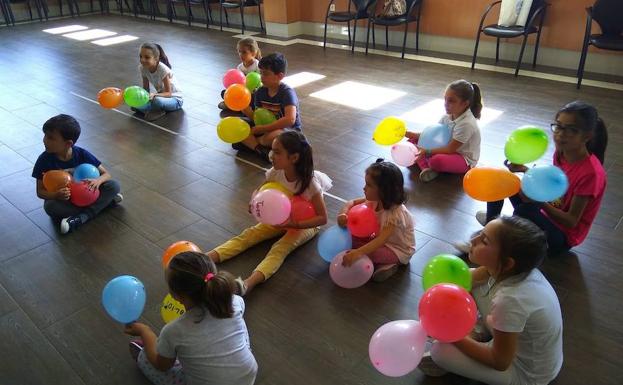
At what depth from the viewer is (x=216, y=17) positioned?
26.8 feet

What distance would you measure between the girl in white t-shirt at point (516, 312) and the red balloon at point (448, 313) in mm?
64

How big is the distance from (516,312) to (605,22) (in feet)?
13.8

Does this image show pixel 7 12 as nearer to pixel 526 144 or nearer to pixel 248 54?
pixel 248 54

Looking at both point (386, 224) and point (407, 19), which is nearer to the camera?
point (386, 224)

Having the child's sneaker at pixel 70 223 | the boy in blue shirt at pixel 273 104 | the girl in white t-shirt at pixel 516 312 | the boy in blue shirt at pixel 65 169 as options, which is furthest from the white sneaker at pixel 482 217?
the child's sneaker at pixel 70 223

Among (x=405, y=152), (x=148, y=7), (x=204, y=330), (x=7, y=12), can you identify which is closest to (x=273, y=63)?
(x=405, y=152)

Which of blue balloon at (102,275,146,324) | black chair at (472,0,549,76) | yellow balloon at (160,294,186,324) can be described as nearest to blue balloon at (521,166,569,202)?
yellow balloon at (160,294,186,324)

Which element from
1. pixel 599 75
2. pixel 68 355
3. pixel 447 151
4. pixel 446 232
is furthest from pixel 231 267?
pixel 599 75

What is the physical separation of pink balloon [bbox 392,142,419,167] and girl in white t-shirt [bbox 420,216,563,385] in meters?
1.48

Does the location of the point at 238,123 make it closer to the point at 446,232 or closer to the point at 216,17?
the point at 446,232

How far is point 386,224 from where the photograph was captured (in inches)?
73.5

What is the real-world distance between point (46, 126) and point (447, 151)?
2205 mm

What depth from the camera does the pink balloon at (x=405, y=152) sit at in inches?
109

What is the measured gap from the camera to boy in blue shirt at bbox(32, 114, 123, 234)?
2.23m
